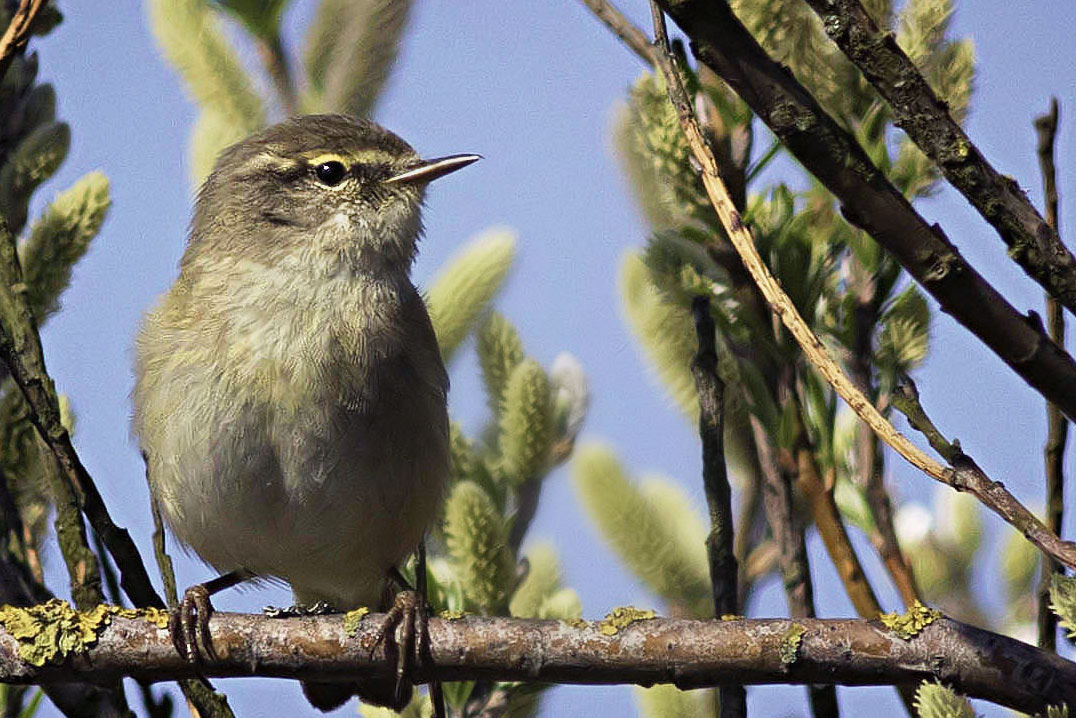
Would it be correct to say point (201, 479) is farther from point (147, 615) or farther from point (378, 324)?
point (147, 615)

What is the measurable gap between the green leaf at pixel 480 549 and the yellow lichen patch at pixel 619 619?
45 centimetres

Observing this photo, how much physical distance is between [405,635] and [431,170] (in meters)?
1.55

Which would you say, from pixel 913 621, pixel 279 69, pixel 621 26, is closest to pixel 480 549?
pixel 913 621

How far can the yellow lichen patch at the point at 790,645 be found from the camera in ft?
5.77

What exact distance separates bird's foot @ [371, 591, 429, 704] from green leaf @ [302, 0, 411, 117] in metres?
0.99

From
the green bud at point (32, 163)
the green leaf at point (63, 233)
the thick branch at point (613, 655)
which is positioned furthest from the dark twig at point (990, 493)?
the green bud at point (32, 163)

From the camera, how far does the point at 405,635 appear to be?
2.00m

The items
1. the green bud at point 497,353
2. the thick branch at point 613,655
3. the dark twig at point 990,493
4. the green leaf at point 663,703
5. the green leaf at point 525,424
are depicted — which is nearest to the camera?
the dark twig at point 990,493

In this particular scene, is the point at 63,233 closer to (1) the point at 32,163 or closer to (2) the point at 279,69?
(1) the point at 32,163

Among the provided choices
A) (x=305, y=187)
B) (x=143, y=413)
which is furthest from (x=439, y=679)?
(x=305, y=187)

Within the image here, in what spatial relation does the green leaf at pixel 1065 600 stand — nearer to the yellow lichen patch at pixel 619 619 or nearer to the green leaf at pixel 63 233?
the yellow lichen patch at pixel 619 619

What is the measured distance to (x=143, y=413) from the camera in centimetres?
306

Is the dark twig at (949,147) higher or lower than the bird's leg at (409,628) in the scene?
higher

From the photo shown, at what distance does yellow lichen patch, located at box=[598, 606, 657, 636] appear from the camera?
6.07 feet
